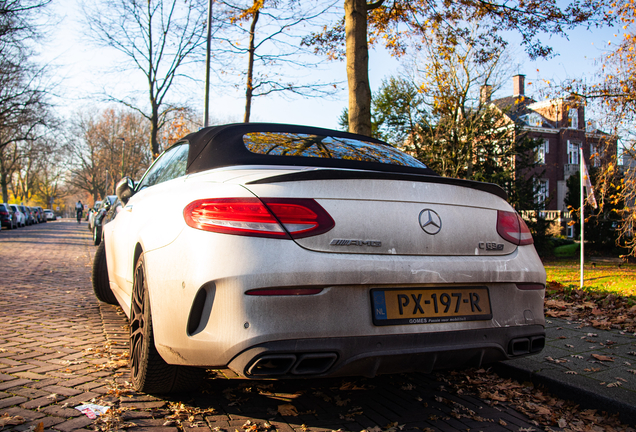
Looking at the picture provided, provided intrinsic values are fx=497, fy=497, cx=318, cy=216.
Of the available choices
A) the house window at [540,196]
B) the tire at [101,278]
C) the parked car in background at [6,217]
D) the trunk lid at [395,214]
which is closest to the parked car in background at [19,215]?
the parked car in background at [6,217]

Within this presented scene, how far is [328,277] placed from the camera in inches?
82.7

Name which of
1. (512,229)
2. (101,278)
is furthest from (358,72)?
(512,229)

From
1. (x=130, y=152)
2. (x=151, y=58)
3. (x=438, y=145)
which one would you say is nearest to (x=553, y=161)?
(x=438, y=145)

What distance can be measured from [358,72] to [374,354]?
6.24 m

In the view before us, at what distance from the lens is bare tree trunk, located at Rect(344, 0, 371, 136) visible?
25.2ft

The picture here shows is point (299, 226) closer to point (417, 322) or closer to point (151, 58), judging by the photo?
point (417, 322)

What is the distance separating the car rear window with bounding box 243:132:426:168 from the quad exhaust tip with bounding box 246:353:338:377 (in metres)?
1.30

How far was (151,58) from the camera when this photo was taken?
73.9 ft

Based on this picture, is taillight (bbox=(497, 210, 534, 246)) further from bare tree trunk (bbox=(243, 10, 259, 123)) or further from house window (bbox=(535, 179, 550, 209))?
house window (bbox=(535, 179, 550, 209))

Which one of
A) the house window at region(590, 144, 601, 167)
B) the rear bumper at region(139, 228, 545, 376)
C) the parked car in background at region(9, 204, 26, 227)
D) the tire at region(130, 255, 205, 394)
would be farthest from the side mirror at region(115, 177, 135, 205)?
the parked car in background at region(9, 204, 26, 227)

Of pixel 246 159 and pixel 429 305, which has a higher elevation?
pixel 246 159

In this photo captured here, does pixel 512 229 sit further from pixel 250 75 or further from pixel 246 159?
pixel 250 75

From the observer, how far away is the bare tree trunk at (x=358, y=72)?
7668mm

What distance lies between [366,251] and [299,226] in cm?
33
